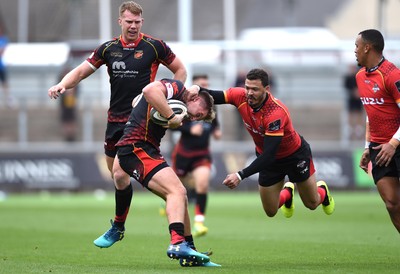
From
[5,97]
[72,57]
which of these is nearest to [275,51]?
[72,57]

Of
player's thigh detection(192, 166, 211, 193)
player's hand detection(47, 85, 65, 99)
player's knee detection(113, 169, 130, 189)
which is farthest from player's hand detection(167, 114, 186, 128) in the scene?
player's thigh detection(192, 166, 211, 193)

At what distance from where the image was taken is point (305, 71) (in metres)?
30.0

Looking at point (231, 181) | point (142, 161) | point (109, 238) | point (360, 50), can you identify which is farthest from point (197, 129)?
point (231, 181)

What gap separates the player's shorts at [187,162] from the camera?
57.6 ft

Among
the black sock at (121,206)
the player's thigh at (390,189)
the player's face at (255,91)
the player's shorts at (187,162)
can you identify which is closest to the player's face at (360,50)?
the player's face at (255,91)

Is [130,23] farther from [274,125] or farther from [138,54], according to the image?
[274,125]

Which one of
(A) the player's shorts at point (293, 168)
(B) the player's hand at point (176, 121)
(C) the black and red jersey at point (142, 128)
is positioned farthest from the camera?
(A) the player's shorts at point (293, 168)

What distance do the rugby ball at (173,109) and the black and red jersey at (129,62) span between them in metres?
1.50

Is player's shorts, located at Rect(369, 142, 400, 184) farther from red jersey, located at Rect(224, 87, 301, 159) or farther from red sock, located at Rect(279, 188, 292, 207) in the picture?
red sock, located at Rect(279, 188, 292, 207)

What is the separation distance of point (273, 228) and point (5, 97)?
→ 44.8 feet

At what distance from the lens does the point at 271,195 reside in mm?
12672

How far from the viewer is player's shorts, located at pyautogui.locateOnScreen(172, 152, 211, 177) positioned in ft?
57.6

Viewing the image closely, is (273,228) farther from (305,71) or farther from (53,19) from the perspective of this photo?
(53,19)

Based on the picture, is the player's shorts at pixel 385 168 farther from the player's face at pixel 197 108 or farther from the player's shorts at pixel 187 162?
the player's shorts at pixel 187 162
